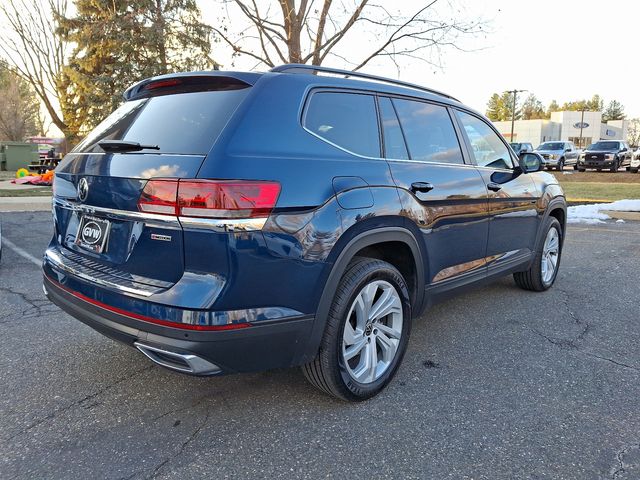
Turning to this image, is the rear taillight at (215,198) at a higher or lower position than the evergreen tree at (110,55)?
lower

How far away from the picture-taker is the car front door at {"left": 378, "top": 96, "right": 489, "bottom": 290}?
3092 millimetres

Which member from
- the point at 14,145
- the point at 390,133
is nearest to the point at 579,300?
the point at 390,133

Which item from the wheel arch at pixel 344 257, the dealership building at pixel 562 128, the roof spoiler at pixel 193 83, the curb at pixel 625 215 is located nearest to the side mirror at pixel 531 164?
the wheel arch at pixel 344 257

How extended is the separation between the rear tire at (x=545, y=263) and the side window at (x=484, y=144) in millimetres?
1033

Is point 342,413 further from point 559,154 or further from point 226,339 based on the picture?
point 559,154

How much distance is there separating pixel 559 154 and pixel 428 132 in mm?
29951

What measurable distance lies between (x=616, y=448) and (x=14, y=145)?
2889 cm

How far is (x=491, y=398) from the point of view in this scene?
2900 millimetres

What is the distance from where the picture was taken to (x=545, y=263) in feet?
16.8

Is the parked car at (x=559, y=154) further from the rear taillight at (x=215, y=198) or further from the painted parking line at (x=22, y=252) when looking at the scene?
the rear taillight at (x=215, y=198)

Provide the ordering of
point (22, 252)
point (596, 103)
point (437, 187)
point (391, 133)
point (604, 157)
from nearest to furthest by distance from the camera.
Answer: point (391, 133) → point (437, 187) → point (22, 252) → point (604, 157) → point (596, 103)

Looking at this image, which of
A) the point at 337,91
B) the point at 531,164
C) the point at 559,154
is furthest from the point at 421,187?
the point at 559,154

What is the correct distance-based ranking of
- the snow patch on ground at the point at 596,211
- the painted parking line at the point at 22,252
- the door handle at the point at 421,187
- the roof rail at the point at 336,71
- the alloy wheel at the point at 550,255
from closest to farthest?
1. the roof rail at the point at 336,71
2. the door handle at the point at 421,187
3. the alloy wheel at the point at 550,255
4. the painted parking line at the point at 22,252
5. the snow patch on ground at the point at 596,211

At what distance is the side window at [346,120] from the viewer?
8.77 ft
